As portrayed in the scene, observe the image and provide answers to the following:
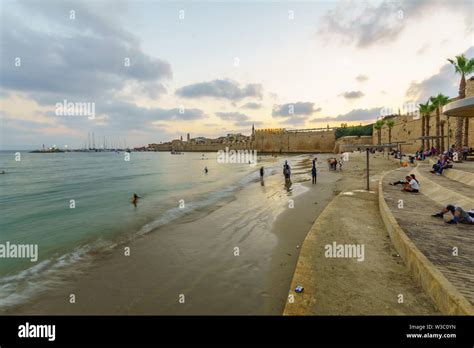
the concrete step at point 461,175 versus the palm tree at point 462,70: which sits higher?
the palm tree at point 462,70

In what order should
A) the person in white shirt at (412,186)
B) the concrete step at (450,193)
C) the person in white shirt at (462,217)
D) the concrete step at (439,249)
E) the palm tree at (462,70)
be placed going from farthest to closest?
the palm tree at (462,70) → the person in white shirt at (412,186) → the concrete step at (450,193) → the person in white shirt at (462,217) → the concrete step at (439,249)

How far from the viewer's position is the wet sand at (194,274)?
16.8 ft

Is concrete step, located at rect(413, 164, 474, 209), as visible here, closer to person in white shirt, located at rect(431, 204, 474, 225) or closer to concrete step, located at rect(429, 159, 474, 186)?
concrete step, located at rect(429, 159, 474, 186)

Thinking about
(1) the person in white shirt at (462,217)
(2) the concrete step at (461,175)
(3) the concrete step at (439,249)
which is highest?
(2) the concrete step at (461,175)

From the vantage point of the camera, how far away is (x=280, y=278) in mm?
5891

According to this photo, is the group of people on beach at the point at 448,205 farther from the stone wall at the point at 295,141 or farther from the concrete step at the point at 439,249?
the stone wall at the point at 295,141

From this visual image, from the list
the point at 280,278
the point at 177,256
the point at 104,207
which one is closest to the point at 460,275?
the point at 280,278

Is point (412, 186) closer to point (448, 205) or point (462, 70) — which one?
point (448, 205)

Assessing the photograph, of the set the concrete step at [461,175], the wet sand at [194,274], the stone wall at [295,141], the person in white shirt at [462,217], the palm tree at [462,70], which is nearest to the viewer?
the wet sand at [194,274]

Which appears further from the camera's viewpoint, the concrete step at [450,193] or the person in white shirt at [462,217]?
the concrete step at [450,193]

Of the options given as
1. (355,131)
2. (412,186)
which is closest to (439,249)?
(412,186)

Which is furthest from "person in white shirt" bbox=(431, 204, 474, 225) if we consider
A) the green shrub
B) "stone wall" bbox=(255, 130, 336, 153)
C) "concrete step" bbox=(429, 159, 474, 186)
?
"stone wall" bbox=(255, 130, 336, 153)

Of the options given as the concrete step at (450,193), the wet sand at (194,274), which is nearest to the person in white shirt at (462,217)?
the concrete step at (450,193)
